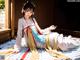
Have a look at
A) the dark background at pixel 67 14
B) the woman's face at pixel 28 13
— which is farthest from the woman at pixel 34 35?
the dark background at pixel 67 14

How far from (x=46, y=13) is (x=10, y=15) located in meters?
0.87

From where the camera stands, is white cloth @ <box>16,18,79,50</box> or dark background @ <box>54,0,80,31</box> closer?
white cloth @ <box>16,18,79,50</box>

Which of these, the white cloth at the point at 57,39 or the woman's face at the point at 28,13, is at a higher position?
the woman's face at the point at 28,13

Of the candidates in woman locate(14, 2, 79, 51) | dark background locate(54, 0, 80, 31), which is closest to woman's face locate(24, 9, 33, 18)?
woman locate(14, 2, 79, 51)

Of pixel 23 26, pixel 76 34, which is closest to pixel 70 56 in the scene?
pixel 23 26

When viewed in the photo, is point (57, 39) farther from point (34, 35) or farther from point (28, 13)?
point (28, 13)

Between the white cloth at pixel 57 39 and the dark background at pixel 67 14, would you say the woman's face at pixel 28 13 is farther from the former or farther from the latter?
the dark background at pixel 67 14

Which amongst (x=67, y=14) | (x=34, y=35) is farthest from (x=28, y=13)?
(x=67, y=14)

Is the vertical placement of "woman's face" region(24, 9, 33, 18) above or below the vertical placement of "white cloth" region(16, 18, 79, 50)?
above

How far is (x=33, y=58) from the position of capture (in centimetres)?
312

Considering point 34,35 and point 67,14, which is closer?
point 34,35

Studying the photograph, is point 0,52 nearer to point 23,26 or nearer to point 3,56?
point 3,56

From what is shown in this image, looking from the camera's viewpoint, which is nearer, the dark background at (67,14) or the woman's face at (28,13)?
the woman's face at (28,13)

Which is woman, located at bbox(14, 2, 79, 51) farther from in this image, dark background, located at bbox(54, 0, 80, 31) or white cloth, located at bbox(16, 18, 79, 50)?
dark background, located at bbox(54, 0, 80, 31)
